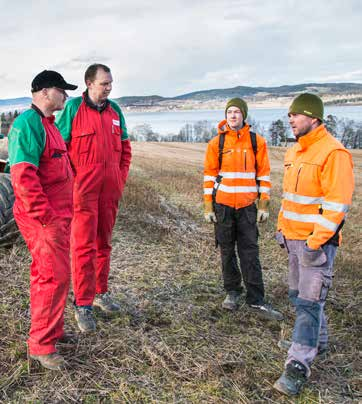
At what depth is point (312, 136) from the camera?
141 inches

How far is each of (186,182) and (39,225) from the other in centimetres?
932

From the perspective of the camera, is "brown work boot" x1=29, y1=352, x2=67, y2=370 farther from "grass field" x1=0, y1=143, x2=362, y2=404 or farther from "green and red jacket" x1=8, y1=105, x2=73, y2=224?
"green and red jacket" x1=8, y1=105, x2=73, y2=224

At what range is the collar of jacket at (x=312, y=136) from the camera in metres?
3.57

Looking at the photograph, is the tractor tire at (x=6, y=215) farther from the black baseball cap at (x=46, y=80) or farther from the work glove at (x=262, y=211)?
the work glove at (x=262, y=211)

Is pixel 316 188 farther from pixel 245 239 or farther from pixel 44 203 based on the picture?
pixel 44 203

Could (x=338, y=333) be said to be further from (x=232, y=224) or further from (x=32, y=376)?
(x=32, y=376)

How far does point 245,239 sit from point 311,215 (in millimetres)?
1407

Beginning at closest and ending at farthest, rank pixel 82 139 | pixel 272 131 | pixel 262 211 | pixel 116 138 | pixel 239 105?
pixel 82 139
pixel 116 138
pixel 239 105
pixel 262 211
pixel 272 131

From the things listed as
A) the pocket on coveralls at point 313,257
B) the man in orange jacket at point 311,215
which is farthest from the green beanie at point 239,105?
the pocket on coveralls at point 313,257

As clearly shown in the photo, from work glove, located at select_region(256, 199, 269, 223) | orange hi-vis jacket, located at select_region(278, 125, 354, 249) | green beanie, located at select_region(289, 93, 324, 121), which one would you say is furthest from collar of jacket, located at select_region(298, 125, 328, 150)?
work glove, located at select_region(256, 199, 269, 223)

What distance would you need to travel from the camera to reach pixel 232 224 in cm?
492

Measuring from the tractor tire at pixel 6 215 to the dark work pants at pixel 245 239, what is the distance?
2818 mm

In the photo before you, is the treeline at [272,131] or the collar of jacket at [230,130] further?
the treeline at [272,131]

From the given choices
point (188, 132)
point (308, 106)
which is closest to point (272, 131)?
point (188, 132)
